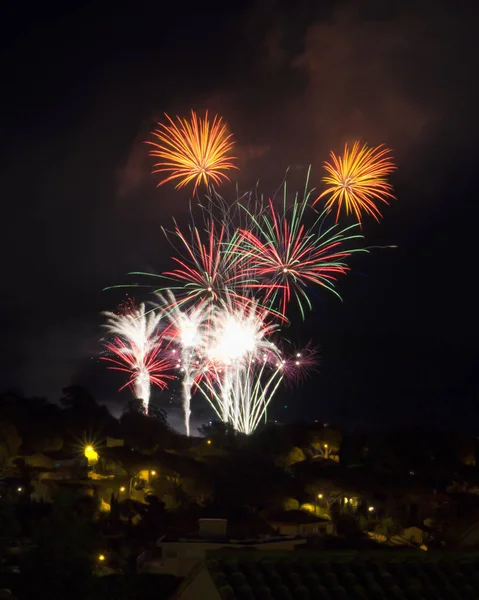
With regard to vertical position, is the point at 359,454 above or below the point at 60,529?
above

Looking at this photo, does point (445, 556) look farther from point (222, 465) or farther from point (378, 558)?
point (222, 465)

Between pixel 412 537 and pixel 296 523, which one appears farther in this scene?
pixel 412 537

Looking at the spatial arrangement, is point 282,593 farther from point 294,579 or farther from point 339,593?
point 339,593

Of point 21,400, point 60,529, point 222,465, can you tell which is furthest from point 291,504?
point 60,529

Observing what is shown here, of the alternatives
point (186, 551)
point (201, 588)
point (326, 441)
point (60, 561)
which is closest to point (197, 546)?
point (186, 551)

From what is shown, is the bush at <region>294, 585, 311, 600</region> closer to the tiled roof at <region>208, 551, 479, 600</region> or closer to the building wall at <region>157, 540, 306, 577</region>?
the tiled roof at <region>208, 551, 479, 600</region>

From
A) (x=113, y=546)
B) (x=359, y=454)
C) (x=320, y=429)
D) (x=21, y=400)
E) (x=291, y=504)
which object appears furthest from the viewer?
(x=21, y=400)
